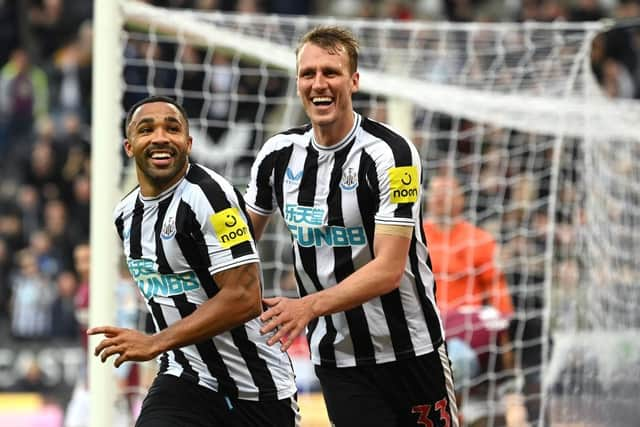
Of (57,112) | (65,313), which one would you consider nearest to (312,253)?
(65,313)

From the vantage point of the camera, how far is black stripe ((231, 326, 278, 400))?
14.3 ft

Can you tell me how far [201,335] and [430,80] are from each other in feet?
15.0

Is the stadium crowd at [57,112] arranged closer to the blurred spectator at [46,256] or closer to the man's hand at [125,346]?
the blurred spectator at [46,256]

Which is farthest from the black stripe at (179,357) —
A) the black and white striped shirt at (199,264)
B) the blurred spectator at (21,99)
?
the blurred spectator at (21,99)

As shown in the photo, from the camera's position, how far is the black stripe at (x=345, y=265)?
4.44 meters

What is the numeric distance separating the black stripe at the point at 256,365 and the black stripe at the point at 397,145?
666 mm

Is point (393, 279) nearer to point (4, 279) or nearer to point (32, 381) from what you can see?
point (32, 381)

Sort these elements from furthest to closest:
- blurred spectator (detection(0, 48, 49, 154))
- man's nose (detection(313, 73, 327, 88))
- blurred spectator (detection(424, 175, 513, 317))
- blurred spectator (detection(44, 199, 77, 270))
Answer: blurred spectator (detection(0, 48, 49, 154)), blurred spectator (detection(44, 199, 77, 270)), blurred spectator (detection(424, 175, 513, 317)), man's nose (detection(313, 73, 327, 88))

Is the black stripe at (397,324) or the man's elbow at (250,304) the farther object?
the black stripe at (397,324)

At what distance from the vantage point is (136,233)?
14.2 ft

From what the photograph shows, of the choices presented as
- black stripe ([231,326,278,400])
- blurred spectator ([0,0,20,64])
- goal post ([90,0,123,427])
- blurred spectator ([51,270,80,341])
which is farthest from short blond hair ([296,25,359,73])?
blurred spectator ([0,0,20,64])

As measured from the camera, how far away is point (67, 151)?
43.5ft

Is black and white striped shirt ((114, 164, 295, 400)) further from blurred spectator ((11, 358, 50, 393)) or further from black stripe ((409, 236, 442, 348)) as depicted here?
blurred spectator ((11, 358, 50, 393))

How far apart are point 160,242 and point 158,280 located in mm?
137
